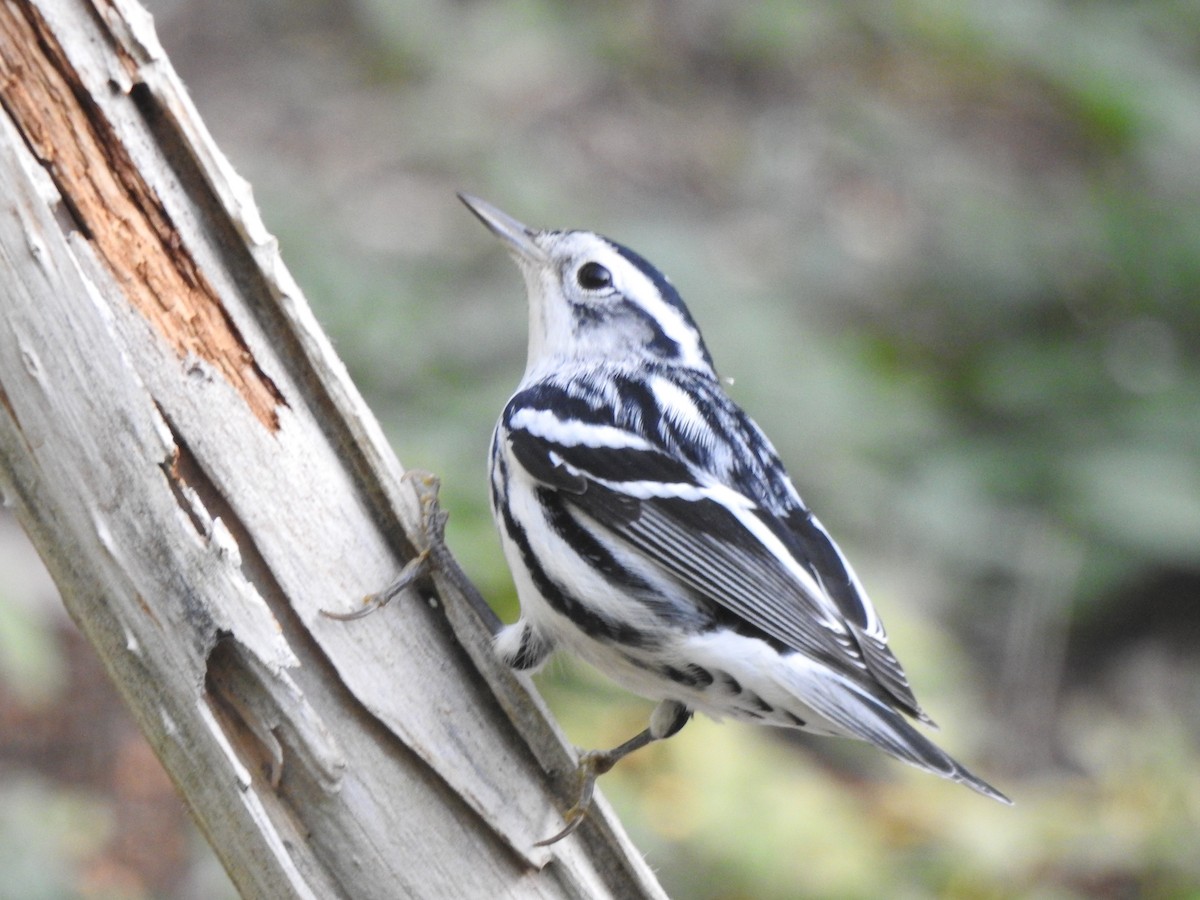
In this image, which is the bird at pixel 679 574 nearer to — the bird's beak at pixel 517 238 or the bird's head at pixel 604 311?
the bird's head at pixel 604 311

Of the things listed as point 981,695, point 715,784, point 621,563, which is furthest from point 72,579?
point 981,695

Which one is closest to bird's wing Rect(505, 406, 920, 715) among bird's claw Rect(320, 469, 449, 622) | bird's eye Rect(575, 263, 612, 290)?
bird's claw Rect(320, 469, 449, 622)

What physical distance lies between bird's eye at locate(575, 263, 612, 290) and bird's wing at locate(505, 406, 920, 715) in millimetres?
530

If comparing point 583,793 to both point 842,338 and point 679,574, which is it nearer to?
point 679,574

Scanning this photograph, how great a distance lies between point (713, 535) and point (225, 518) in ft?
3.07

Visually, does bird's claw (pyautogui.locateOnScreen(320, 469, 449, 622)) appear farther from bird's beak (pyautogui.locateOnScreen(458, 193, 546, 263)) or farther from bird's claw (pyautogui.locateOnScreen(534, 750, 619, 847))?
bird's beak (pyautogui.locateOnScreen(458, 193, 546, 263))

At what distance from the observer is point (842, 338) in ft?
18.9

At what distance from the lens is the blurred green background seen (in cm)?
367

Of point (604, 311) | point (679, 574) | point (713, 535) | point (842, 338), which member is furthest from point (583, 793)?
point (842, 338)

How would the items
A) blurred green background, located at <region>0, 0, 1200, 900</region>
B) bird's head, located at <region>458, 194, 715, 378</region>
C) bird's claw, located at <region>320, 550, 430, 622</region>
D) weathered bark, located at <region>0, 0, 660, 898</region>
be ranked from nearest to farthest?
weathered bark, located at <region>0, 0, 660, 898</region> < bird's claw, located at <region>320, 550, 430, 622</region> < bird's head, located at <region>458, 194, 715, 378</region> < blurred green background, located at <region>0, 0, 1200, 900</region>

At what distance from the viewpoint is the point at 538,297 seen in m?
3.30

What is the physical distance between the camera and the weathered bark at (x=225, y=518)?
1.99 metres

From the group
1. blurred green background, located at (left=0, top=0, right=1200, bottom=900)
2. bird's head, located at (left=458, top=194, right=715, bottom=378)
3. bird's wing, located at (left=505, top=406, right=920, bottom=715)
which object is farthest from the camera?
blurred green background, located at (left=0, top=0, right=1200, bottom=900)

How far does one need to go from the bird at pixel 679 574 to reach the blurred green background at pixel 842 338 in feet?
2.38
